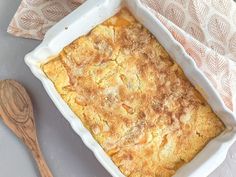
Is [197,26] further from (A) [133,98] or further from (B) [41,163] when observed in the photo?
(B) [41,163]

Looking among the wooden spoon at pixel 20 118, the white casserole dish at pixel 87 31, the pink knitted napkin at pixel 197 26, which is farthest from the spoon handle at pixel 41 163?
the pink knitted napkin at pixel 197 26

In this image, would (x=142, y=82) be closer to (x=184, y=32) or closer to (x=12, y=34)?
(x=184, y=32)

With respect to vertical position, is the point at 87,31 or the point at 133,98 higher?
the point at 87,31

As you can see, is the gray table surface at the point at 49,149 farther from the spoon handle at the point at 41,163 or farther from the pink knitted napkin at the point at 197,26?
the pink knitted napkin at the point at 197,26

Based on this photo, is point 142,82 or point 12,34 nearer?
point 142,82

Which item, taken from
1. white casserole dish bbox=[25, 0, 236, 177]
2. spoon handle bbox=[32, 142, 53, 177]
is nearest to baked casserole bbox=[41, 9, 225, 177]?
white casserole dish bbox=[25, 0, 236, 177]

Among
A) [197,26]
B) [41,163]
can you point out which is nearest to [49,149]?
[41,163]

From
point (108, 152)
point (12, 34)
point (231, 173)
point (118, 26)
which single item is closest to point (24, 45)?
point (12, 34)
